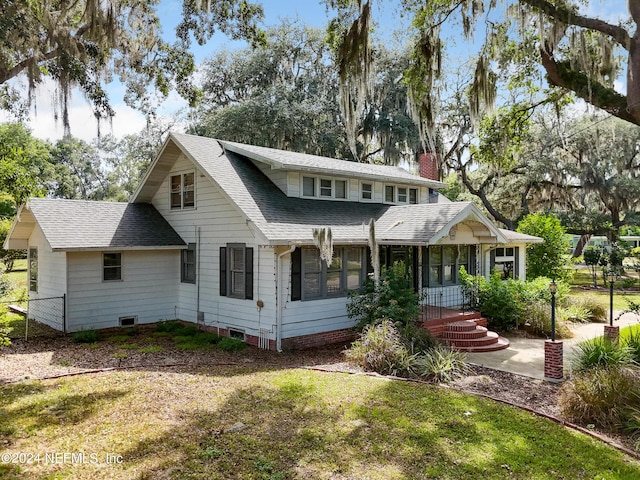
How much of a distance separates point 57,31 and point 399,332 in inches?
400

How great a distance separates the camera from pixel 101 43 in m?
10.0

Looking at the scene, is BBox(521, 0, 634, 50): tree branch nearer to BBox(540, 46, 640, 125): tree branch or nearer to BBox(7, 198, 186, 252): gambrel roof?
BBox(540, 46, 640, 125): tree branch

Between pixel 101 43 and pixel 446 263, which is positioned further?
pixel 446 263

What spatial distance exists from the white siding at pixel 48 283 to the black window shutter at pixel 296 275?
6555 mm

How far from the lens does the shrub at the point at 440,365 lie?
29.6 ft

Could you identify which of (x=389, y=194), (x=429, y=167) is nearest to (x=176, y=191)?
(x=389, y=194)

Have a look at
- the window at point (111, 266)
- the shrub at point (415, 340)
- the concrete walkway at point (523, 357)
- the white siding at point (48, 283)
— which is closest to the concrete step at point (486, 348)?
the concrete walkway at point (523, 357)

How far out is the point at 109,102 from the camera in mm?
12094

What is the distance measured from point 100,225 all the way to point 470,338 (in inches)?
451

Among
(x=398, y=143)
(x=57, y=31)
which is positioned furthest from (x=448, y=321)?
(x=398, y=143)

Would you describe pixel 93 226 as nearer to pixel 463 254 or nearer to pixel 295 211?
pixel 295 211

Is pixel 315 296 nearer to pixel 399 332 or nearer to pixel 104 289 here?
pixel 399 332

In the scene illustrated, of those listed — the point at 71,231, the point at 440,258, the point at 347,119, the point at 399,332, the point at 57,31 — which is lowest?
the point at 399,332

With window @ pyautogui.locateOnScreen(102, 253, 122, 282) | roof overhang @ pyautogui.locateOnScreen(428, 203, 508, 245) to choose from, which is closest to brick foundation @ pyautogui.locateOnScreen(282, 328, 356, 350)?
roof overhang @ pyautogui.locateOnScreen(428, 203, 508, 245)
